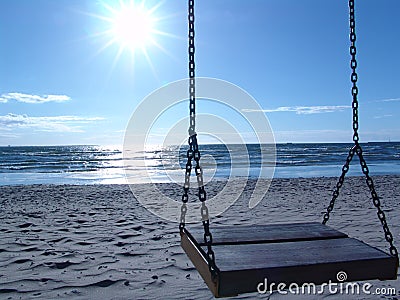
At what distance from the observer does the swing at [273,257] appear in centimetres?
180

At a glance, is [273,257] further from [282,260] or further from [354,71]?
[354,71]

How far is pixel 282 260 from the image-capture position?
1.94 meters

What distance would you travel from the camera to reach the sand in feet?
11.0

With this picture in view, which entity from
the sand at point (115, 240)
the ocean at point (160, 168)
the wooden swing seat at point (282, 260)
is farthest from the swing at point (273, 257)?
the ocean at point (160, 168)

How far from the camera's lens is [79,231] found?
218 inches

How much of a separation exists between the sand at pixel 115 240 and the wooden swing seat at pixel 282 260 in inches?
40.0

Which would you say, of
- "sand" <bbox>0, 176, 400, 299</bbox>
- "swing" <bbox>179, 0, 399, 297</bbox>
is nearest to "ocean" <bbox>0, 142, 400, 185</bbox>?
"sand" <bbox>0, 176, 400, 299</bbox>

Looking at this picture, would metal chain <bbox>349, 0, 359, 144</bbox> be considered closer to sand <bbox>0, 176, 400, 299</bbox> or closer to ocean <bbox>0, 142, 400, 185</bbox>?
sand <bbox>0, 176, 400, 299</bbox>

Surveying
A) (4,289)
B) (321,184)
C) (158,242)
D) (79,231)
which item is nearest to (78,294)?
(4,289)

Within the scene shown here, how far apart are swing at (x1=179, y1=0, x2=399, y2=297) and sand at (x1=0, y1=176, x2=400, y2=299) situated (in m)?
0.96

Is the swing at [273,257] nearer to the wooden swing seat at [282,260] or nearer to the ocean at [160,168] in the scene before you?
the wooden swing seat at [282,260]

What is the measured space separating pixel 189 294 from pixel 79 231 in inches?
109

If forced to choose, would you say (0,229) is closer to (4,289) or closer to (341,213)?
(4,289)

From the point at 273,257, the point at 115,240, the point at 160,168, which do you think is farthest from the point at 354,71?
the point at 160,168
